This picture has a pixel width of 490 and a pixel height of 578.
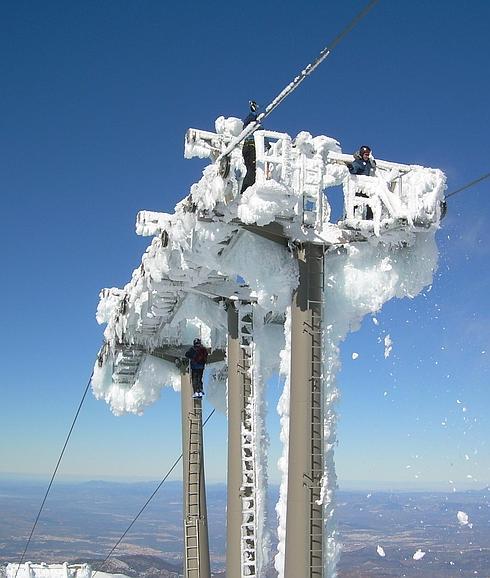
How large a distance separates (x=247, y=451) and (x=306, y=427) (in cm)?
360

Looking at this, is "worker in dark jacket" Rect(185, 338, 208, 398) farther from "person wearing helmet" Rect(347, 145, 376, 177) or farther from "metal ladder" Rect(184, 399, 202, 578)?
"person wearing helmet" Rect(347, 145, 376, 177)

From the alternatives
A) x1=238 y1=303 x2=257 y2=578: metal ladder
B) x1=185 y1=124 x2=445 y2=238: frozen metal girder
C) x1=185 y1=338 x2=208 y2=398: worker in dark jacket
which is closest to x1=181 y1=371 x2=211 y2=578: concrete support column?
x1=185 y1=338 x2=208 y2=398: worker in dark jacket

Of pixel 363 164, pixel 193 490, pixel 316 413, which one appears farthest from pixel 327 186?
pixel 193 490

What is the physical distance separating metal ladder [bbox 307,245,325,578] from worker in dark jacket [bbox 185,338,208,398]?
8.04m

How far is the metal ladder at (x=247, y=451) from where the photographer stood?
13.1m

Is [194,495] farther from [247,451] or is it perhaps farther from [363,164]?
[363,164]

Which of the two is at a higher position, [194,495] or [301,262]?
[301,262]

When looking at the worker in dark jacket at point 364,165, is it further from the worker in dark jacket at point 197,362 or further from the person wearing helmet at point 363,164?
the worker in dark jacket at point 197,362

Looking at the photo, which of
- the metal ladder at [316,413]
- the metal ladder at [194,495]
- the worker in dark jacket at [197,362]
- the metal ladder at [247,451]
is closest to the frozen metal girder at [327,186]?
the metal ladder at [316,413]

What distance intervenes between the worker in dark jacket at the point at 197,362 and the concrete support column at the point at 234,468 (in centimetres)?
393

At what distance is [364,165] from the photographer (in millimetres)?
10992

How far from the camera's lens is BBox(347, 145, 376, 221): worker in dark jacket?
10.9m

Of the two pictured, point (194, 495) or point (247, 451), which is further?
point (194, 495)

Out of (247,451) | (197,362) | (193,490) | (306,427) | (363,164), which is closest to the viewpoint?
(306,427)
